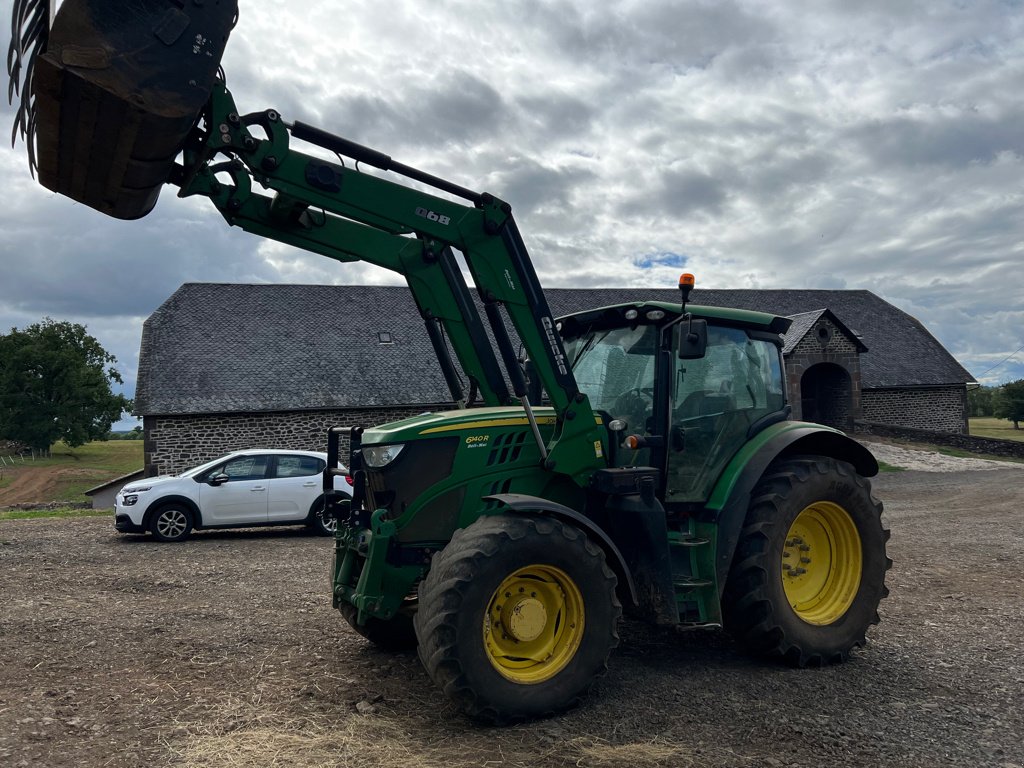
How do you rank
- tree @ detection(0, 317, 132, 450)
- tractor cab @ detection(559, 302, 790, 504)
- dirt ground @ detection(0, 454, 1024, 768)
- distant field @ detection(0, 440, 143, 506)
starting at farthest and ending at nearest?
1. tree @ detection(0, 317, 132, 450)
2. distant field @ detection(0, 440, 143, 506)
3. tractor cab @ detection(559, 302, 790, 504)
4. dirt ground @ detection(0, 454, 1024, 768)

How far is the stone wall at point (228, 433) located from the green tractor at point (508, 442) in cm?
1797

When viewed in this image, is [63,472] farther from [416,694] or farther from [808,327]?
[416,694]

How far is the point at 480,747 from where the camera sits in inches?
157

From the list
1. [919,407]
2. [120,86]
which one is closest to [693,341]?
[120,86]

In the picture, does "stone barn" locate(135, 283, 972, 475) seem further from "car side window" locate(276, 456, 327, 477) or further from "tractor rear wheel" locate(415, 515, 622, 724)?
"tractor rear wheel" locate(415, 515, 622, 724)

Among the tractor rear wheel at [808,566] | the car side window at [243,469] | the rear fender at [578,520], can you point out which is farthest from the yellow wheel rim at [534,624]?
the car side window at [243,469]

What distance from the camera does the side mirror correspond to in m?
4.91

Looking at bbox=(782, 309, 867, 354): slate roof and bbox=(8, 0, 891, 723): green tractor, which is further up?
bbox=(782, 309, 867, 354): slate roof

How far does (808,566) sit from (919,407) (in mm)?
31699

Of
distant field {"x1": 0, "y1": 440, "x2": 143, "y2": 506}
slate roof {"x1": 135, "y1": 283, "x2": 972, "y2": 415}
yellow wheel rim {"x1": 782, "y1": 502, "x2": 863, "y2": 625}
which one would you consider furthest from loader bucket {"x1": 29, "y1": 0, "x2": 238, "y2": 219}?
distant field {"x1": 0, "y1": 440, "x2": 143, "y2": 506}

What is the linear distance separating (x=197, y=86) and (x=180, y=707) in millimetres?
3372

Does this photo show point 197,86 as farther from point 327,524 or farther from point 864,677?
point 327,524

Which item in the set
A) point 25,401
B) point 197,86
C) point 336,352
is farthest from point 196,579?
point 25,401

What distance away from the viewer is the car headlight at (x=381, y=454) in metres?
4.82
